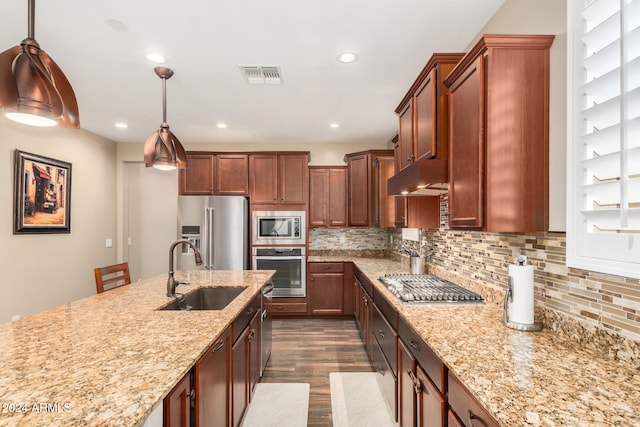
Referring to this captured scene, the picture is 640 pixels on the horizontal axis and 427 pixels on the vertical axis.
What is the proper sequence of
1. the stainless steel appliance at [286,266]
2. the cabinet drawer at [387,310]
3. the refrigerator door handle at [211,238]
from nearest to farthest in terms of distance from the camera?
the cabinet drawer at [387,310] → the refrigerator door handle at [211,238] → the stainless steel appliance at [286,266]

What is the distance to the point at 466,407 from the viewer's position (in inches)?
43.1

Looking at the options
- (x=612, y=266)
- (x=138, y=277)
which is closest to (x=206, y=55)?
(x=612, y=266)

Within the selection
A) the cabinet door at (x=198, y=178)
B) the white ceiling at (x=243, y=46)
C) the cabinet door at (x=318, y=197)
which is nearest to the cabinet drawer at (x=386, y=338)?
the white ceiling at (x=243, y=46)

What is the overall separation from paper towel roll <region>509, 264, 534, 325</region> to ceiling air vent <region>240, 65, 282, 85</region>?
2183 mm

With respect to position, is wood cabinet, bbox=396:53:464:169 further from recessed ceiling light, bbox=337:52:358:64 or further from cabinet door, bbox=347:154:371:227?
cabinet door, bbox=347:154:371:227

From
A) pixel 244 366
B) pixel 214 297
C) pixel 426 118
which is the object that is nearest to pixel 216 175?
pixel 214 297

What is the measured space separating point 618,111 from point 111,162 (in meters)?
5.72

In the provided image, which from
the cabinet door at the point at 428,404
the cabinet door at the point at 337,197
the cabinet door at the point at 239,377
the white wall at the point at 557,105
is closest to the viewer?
the cabinet door at the point at 428,404

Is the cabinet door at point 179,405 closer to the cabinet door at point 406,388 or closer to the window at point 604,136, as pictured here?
the cabinet door at point 406,388

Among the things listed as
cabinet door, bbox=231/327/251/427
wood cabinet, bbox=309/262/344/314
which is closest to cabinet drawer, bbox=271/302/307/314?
wood cabinet, bbox=309/262/344/314

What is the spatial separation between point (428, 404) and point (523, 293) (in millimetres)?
655

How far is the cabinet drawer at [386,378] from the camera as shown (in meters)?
2.10

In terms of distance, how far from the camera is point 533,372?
105cm

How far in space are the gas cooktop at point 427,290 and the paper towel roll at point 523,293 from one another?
0.52 metres
